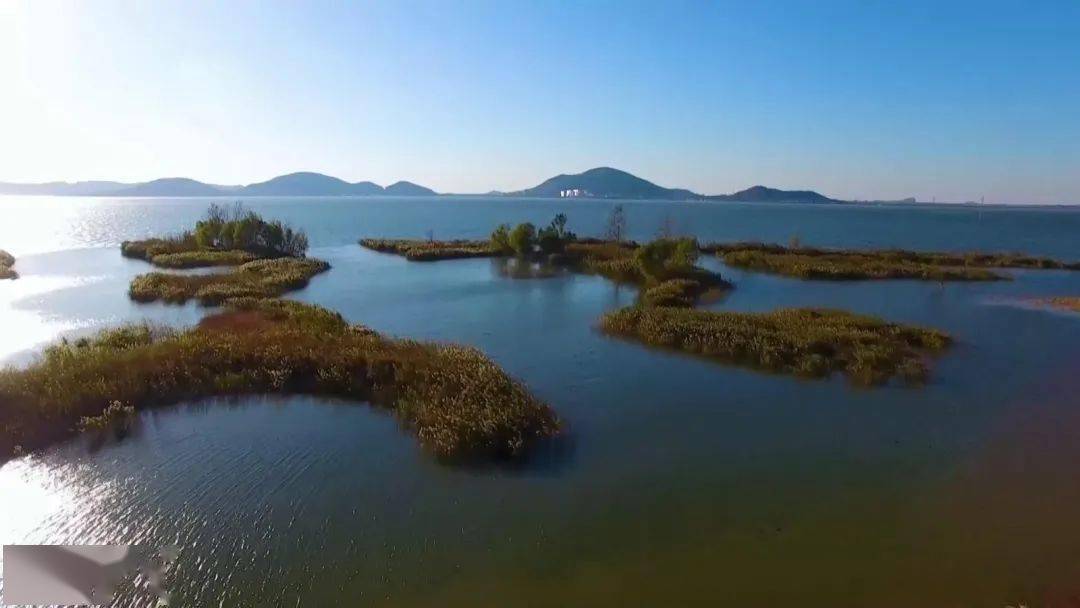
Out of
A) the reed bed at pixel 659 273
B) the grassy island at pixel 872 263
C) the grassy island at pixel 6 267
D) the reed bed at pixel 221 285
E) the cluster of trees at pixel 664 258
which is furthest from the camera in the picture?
the grassy island at pixel 872 263

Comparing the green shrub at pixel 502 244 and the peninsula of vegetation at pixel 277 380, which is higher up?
the green shrub at pixel 502 244

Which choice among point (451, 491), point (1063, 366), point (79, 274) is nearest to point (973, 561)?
point (451, 491)

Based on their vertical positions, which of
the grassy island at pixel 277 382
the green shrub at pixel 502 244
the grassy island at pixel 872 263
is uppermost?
the green shrub at pixel 502 244

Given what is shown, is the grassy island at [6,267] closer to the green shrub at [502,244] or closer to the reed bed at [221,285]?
the reed bed at [221,285]

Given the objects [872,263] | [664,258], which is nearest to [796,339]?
[664,258]

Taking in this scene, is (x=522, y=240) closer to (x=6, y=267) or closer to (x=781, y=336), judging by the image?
(x=781, y=336)

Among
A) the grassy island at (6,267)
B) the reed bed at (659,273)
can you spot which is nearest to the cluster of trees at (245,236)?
the grassy island at (6,267)

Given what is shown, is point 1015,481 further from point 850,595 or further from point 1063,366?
point 1063,366
